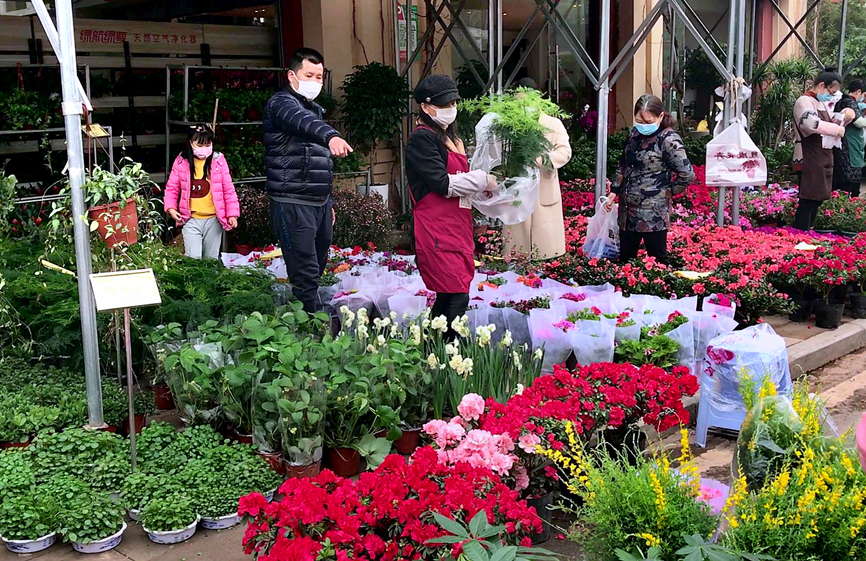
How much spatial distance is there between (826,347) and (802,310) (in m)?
0.77

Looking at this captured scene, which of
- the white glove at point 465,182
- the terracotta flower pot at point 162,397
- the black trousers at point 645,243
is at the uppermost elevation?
the white glove at point 465,182

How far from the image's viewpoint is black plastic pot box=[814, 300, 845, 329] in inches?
271

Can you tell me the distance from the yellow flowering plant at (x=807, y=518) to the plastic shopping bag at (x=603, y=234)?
4.87 metres

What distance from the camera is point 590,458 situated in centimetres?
292

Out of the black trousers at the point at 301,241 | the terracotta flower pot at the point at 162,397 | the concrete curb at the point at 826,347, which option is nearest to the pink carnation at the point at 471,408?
the terracotta flower pot at the point at 162,397

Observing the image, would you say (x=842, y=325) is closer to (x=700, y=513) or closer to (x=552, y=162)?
(x=552, y=162)

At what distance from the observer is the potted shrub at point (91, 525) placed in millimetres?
3432

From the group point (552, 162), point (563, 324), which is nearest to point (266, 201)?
point (552, 162)

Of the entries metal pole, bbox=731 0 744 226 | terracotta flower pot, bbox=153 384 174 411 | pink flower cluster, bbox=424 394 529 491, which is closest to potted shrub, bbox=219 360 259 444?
terracotta flower pot, bbox=153 384 174 411

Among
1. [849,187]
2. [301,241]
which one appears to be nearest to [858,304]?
[849,187]

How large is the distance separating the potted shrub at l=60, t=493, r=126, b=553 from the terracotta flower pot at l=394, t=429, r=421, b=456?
1.36 m

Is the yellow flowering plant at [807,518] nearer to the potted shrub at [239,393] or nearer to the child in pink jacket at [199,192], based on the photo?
the potted shrub at [239,393]

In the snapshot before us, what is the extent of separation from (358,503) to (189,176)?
472 cm

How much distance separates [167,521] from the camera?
348 centimetres
